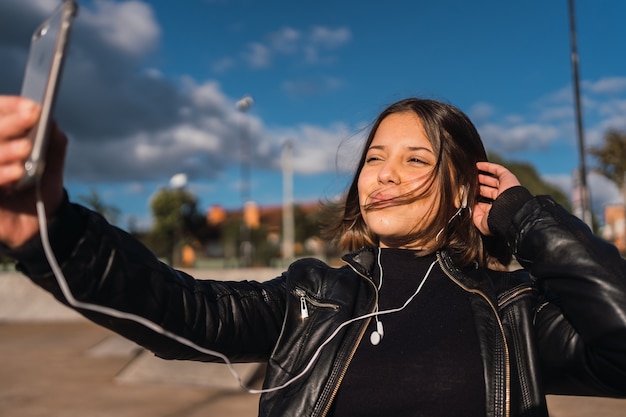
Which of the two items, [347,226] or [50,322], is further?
[50,322]

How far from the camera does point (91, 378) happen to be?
739cm

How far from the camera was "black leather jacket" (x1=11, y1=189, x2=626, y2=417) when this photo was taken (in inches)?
50.2

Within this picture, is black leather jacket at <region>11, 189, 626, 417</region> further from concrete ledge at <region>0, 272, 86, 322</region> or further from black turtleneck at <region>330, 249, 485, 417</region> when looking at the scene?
concrete ledge at <region>0, 272, 86, 322</region>

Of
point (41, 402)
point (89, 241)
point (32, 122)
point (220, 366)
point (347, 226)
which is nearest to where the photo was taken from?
point (32, 122)

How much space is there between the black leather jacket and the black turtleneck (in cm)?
4

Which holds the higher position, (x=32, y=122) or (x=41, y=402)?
(x=32, y=122)

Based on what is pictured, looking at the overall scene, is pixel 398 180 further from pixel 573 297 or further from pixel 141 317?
pixel 141 317

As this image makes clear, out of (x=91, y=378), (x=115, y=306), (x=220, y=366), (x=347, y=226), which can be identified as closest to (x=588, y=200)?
(x=220, y=366)

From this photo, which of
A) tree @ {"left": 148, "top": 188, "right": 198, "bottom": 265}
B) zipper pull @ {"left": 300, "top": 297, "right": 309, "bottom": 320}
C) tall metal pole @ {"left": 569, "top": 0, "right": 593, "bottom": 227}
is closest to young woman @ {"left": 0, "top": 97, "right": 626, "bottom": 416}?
zipper pull @ {"left": 300, "top": 297, "right": 309, "bottom": 320}

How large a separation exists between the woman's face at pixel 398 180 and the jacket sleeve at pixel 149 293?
39 cm

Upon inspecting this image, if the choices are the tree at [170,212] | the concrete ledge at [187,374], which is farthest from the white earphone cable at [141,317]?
the tree at [170,212]

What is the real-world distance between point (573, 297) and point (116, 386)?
6685 millimetres

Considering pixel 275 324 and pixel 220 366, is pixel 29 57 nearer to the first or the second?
pixel 275 324

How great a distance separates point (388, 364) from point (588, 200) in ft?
43.9
